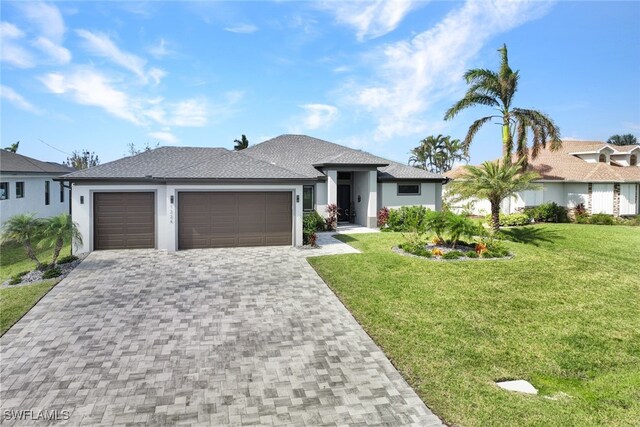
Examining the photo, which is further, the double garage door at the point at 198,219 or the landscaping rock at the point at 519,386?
the double garage door at the point at 198,219

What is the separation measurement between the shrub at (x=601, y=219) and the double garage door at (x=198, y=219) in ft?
71.8

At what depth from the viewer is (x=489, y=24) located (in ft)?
57.5

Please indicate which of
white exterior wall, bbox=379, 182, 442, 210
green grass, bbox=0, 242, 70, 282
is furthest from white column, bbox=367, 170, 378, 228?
green grass, bbox=0, 242, 70, 282

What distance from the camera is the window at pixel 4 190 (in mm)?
20797

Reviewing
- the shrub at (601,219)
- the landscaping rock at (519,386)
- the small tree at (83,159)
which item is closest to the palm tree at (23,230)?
the landscaping rock at (519,386)

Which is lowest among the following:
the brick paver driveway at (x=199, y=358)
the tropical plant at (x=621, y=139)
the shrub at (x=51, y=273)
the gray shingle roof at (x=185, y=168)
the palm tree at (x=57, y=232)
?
the brick paver driveway at (x=199, y=358)

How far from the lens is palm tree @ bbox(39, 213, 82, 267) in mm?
12641

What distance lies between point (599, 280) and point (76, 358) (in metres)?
14.5

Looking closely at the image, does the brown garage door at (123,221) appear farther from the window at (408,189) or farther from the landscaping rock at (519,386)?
the window at (408,189)

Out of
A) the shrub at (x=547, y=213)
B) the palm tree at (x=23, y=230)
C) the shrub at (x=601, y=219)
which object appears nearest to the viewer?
the palm tree at (x=23, y=230)

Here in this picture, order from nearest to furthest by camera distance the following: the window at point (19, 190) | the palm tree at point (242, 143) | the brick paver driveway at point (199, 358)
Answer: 1. the brick paver driveway at point (199, 358)
2. the window at point (19, 190)
3. the palm tree at point (242, 143)

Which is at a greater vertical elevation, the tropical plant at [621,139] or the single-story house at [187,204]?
the tropical plant at [621,139]

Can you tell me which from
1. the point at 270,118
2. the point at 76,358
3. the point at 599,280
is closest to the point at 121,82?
the point at 270,118

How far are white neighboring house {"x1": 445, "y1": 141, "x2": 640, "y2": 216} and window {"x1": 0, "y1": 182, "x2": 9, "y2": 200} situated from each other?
28.1 meters
